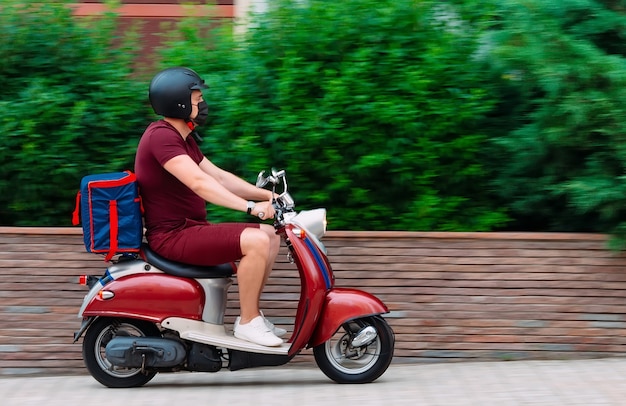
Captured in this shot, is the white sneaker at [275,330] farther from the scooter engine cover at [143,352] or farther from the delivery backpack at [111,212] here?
the delivery backpack at [111,212]

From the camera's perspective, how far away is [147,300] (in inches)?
241

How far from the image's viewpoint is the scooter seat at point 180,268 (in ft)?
20.2

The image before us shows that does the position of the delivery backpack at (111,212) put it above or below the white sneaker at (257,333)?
above

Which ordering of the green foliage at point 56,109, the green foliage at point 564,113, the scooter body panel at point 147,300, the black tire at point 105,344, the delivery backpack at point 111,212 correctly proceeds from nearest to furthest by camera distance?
the delivery backpack at point 111,212, the scooter body panel at point 147,300, the black tire at point 105,344, the green foliage at point 564,113, the green foliage at point 56,109

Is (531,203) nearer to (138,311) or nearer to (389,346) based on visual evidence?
(389,346)

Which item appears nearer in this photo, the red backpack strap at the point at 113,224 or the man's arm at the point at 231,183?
the red backpack strap at the point at 113,224

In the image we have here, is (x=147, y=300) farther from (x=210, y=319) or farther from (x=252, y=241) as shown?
(x=252, y=241)

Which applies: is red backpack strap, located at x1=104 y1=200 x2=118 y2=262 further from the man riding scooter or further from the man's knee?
the man's knee

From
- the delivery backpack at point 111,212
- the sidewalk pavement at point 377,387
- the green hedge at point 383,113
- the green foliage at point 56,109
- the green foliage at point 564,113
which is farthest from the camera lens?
the green foliage at point 56,109

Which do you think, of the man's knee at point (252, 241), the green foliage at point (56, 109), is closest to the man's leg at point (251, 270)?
the man's knee at point (252, 241)

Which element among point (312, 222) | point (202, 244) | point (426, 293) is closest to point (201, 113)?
point (202, 244)

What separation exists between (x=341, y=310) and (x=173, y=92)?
1.55m

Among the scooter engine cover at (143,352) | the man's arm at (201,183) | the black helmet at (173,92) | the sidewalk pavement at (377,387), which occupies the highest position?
the black helmet at (173,92)

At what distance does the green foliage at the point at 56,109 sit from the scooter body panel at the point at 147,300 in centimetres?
119
